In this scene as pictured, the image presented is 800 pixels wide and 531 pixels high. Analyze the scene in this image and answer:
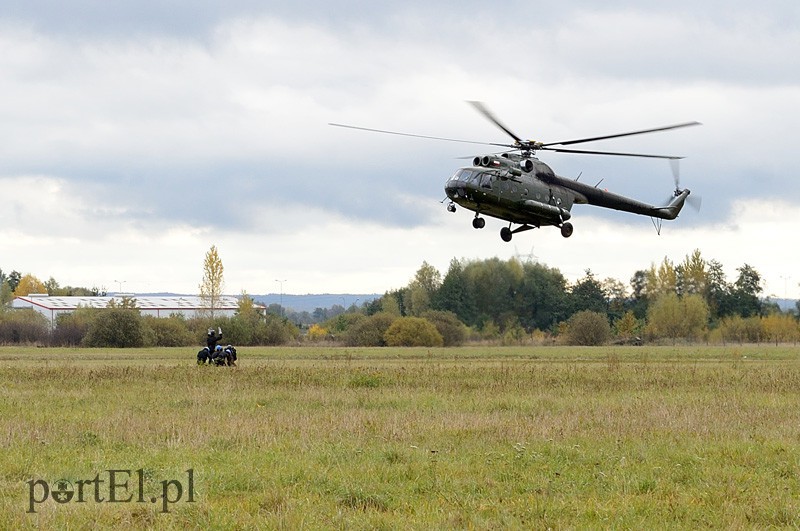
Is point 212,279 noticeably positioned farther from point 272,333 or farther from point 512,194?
point 512,194

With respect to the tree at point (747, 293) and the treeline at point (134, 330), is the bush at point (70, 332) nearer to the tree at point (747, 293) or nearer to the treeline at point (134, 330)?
the treeline at point (134, 330)

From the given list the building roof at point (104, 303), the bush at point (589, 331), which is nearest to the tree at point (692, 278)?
the bush at point (589, 331)

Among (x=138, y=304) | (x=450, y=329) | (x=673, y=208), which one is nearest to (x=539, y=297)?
(x=450, y=329)

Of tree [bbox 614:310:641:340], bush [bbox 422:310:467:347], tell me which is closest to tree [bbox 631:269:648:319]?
tree [bbox 614:310:641:340]

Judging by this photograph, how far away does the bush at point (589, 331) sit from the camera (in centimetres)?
10681

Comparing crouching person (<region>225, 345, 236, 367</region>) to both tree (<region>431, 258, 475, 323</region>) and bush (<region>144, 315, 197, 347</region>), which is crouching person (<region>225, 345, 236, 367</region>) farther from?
tree (<region>431, 258, 475, 323</region>)

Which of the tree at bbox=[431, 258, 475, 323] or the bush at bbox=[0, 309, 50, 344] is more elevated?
the tree at bbox=[431, 258, 475, 323]

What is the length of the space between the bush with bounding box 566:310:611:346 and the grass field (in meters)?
79.0

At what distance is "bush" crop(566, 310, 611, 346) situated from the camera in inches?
4205

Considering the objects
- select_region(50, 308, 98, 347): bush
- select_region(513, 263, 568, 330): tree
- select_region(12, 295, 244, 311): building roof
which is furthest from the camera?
select_region(12, 295, 244, 311): building roof

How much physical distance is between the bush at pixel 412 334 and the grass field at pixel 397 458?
7350 centimetres

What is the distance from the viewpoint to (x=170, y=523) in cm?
1181

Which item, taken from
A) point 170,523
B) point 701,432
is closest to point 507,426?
point 701,432

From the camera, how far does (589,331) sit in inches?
4222
